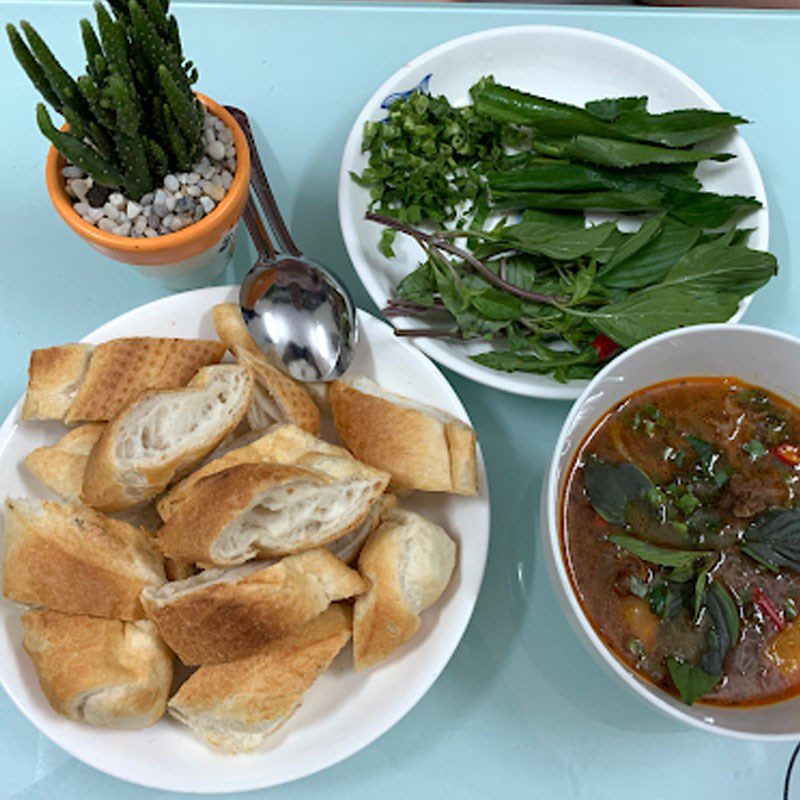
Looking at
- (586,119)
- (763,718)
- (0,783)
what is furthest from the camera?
(586,119)

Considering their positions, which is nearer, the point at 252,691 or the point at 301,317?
the point at 252,691

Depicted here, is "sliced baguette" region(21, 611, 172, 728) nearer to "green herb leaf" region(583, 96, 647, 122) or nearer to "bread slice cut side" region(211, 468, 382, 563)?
"bread slice cut side" region(211, 468, 382, 563)

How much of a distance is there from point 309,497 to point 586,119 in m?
0.73

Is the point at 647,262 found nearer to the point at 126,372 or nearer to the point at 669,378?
the point at 669,378

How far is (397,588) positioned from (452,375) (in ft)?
1.28

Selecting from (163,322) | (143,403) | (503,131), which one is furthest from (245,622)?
(503,131)

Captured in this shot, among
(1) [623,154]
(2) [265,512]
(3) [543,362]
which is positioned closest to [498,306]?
(3) [543,362]

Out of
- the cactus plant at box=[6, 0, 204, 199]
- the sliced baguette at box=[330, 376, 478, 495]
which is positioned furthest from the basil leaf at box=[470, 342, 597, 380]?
the cactus plant at box=[6, 0, 204, 199]

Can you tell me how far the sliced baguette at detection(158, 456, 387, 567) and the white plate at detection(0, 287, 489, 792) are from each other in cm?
15

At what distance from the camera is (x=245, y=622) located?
3.08 ft

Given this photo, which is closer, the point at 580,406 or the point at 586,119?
the point at 580,406

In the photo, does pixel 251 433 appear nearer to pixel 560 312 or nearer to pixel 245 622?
pixel 245 622

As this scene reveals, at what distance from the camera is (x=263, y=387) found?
111 centimetres

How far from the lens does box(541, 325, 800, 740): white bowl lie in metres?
0.88
